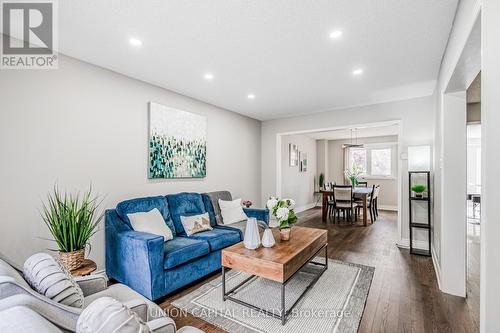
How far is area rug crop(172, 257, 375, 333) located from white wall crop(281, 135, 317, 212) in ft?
11.5

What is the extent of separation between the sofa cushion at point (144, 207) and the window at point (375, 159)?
7.22 metres

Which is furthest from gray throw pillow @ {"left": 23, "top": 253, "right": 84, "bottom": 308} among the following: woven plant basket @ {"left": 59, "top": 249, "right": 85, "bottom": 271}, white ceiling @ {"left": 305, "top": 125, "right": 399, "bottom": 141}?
white ceiling @ {"left": 305, "top": 125, "right": 399, "bottom": 141}

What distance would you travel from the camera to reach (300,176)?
761 centimetres

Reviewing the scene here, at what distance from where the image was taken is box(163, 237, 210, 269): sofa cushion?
2.52 m

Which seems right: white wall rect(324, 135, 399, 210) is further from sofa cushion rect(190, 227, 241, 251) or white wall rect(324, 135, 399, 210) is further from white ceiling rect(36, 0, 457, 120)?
sofa cushion rect(190, 227, 241, 251)

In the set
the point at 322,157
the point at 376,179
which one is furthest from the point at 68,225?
the point at 376,179

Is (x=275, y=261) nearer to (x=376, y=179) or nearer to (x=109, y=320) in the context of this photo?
(x=109, y=320)

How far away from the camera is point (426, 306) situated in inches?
90.9

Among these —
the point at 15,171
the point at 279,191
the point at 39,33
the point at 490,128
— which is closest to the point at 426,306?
the point at 490,128

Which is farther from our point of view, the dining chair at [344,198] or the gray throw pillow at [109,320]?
the dining chair at [344,198]

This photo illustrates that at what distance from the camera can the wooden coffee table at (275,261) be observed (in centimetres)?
208

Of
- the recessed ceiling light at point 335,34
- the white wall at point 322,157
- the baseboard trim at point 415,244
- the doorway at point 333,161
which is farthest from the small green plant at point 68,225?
the white wall at point 322,157

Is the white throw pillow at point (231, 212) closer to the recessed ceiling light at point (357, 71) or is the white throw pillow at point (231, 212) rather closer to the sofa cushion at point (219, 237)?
the sofa cushion at point (219, 237)

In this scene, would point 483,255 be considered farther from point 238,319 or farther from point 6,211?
point 6,211
